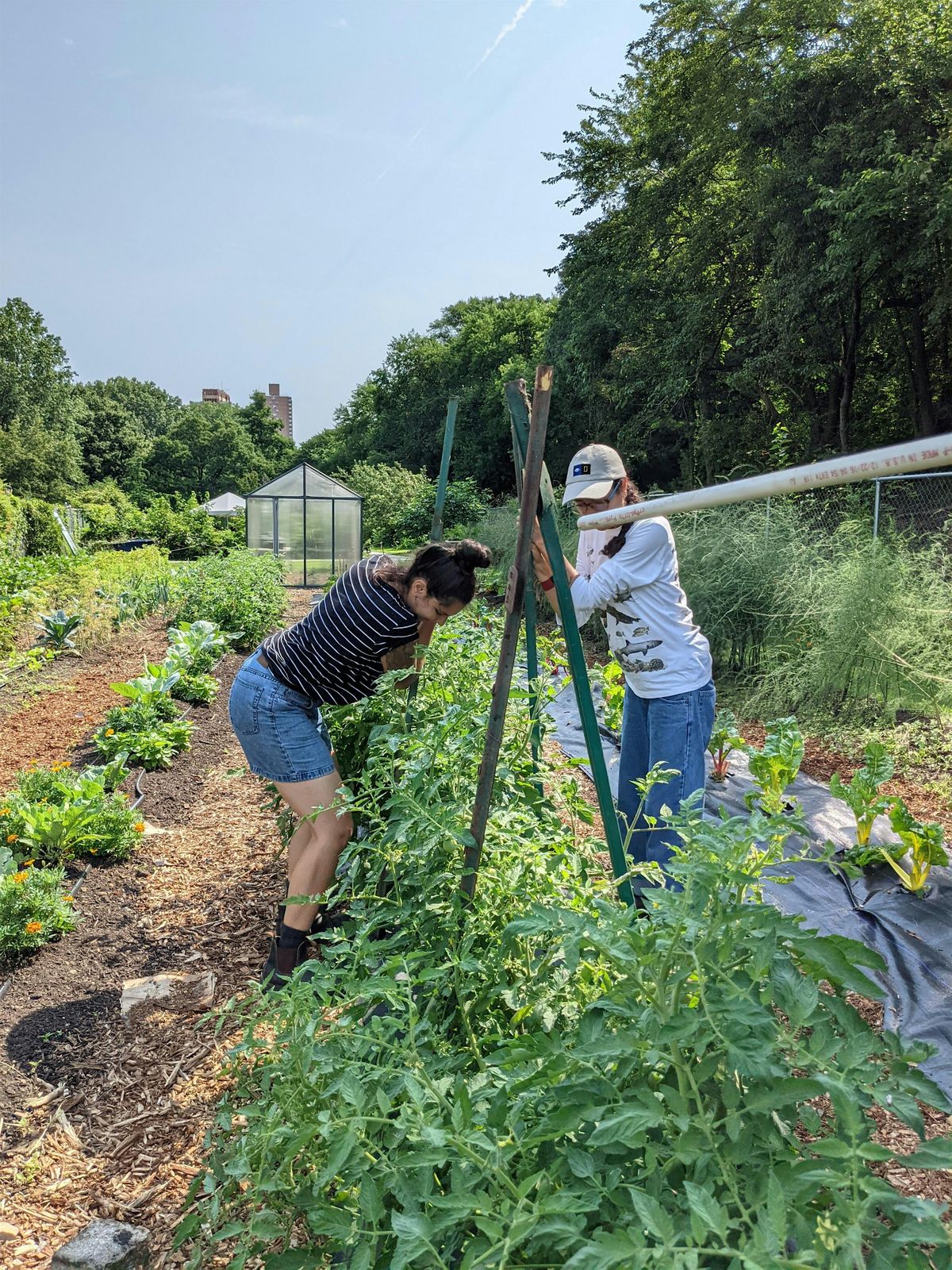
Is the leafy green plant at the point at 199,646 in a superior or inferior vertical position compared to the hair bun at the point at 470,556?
inferior

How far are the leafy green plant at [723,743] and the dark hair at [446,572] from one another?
2121 millimetres

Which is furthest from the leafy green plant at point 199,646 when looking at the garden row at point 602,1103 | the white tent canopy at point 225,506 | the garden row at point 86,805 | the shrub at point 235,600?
the white tent canopy at point 225,506

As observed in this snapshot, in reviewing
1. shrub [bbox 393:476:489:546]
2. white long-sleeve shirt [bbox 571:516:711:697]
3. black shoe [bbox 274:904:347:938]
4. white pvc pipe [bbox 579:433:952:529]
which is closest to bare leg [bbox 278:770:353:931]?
black shoe [bbox 274:904:347:938]

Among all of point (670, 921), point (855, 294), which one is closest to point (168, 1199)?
point (670, 921)

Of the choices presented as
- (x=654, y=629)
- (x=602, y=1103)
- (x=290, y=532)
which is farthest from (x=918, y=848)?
(x=290, y=532)

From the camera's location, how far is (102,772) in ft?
12.9

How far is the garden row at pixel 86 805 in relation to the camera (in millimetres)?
2896

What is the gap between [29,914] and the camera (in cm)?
290

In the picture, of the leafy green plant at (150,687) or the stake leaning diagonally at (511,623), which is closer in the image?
the stake leaning diagonally at (511,623)

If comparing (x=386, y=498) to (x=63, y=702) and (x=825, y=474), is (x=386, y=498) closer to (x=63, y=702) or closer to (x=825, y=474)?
(x=63, y=702)

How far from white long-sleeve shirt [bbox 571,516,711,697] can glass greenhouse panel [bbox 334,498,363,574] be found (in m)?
15.4

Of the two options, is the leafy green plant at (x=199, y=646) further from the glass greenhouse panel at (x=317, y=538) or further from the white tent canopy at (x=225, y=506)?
the white tent canopy at (x=225, y=506)

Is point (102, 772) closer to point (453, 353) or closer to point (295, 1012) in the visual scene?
point (295, 1012)

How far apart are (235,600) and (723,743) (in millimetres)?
6059
